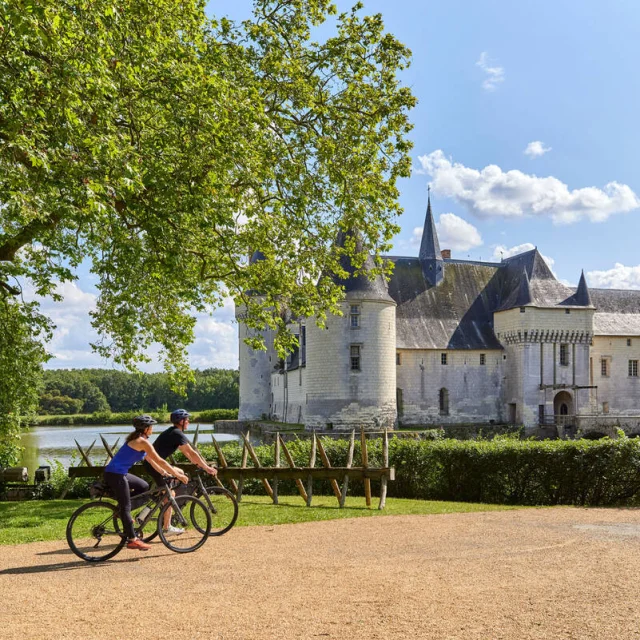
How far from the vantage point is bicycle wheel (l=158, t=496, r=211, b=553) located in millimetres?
7859

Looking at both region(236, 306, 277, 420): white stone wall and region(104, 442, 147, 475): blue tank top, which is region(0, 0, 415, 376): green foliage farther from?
region(236, 306, 277, 420): white stone wall

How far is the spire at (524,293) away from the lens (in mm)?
43562

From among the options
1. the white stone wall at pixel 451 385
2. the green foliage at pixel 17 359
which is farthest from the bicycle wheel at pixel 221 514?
the white stone wall at pixel 451 385

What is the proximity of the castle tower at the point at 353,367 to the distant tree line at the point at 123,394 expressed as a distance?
170 ft

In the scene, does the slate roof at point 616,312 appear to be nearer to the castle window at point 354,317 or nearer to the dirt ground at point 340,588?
the castle window at point 354,317

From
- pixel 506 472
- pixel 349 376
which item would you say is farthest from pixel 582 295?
pixel 506 472

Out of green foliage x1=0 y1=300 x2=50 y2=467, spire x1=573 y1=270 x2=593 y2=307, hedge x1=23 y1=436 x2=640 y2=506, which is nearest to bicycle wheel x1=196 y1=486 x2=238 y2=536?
hedge x1=23 y1=436 x2=640 y2=506

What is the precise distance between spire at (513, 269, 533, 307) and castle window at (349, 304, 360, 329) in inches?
480

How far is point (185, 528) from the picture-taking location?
27.5ft

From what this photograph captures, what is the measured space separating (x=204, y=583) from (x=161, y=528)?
142cm

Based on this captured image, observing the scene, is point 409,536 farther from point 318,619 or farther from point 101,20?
point 101,20

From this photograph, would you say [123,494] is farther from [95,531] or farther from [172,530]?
[172,530]

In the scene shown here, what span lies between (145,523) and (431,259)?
40764 mm

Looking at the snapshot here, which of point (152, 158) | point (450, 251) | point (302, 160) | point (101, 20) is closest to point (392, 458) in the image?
point (302, 160)
